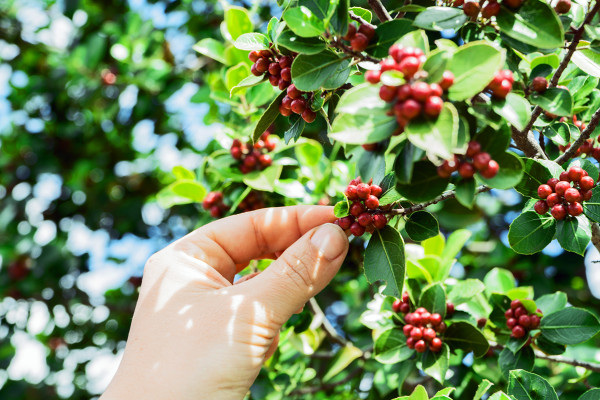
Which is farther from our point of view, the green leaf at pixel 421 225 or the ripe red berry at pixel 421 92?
the green leaf at pixel 421 225

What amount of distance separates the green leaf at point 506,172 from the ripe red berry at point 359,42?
352 millimetres

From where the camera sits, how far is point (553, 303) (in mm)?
1710

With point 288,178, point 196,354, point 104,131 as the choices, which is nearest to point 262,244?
point 288,178

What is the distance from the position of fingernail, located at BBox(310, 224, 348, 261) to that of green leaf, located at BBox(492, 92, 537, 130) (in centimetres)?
62

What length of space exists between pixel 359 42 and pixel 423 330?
3.02 feet

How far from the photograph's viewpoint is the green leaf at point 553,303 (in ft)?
5.55

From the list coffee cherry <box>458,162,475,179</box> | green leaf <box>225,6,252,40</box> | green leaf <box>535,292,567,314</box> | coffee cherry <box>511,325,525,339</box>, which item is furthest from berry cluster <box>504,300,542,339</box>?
green leaf <box>225,6,252,40</box>

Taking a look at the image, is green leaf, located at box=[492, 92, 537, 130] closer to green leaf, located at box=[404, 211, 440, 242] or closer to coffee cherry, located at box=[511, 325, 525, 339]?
green leaf, located at box=[404, 211, 440, 242]

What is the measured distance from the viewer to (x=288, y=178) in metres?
2.16

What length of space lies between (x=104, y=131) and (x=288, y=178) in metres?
2.68

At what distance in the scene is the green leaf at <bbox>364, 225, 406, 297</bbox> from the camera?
Answer: 49.9 inches

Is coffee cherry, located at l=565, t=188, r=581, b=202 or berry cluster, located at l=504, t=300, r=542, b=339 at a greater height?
coffee cherry, located at l=565, t=188, r=581, b=202

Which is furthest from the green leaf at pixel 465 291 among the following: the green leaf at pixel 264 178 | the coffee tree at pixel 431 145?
the green leaf at pixel 264 178

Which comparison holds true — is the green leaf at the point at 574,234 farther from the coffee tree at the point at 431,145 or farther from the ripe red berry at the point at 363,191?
the ripe red berry at the point at 363,191
